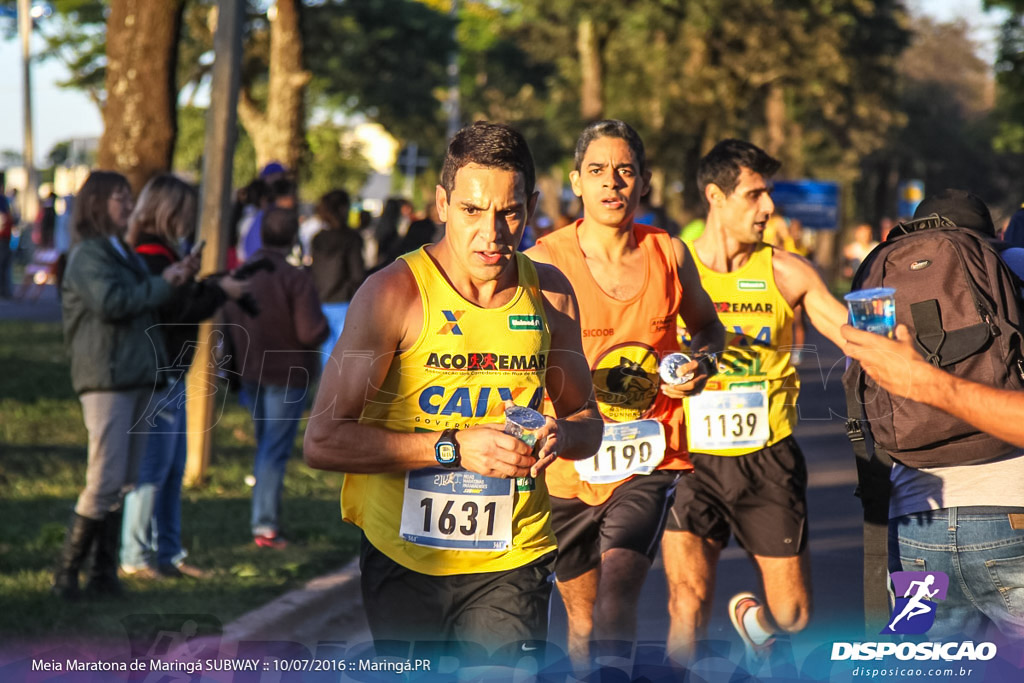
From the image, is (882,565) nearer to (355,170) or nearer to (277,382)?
(277,382)

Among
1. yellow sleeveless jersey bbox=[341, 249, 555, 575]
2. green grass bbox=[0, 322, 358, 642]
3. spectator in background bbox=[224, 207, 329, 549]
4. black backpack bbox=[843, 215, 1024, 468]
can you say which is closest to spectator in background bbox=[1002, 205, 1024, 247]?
black backpack bbox=[843, 215, 1024, 468]

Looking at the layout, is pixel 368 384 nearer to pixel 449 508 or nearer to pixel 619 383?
pixel 449 508

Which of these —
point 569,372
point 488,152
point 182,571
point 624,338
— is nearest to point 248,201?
point 182,571

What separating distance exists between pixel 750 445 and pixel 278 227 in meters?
3.54

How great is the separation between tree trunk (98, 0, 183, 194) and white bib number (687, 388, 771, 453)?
25.1 ft

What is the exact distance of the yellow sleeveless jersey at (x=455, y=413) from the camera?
3.79 meters

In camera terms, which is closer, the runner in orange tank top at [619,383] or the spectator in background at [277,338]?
the runner in orange tank top at [619,383]

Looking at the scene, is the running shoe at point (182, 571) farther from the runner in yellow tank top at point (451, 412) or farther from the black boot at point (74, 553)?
the runner in yellow tank top at point (451, 412)

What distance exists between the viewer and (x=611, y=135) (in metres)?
5.64

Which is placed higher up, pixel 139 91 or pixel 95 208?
pixel 139 91

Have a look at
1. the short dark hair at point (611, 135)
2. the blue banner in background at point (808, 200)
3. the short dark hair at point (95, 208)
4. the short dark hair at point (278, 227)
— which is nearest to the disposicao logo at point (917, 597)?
the short dark hair at point (611, 135)

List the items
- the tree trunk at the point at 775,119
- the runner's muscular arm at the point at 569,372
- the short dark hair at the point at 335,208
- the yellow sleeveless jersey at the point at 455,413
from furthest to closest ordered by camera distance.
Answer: the tree trunk at the point at 775,119, the short dark hair at the point at 335,208, the runner's muscular arm at the point at 569,372, the yellow sleeveless jersey at the point at 455,413

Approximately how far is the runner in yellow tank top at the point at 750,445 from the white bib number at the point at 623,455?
0.55 meters

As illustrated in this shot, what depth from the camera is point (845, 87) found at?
37.6m
